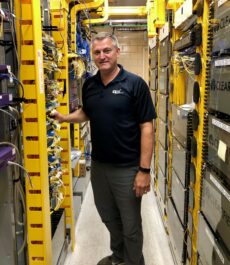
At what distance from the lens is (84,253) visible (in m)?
2.97

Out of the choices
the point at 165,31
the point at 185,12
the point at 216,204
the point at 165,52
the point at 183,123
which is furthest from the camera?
the point at 165,52

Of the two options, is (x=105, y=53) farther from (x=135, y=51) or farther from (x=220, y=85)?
(x=135, y=51)

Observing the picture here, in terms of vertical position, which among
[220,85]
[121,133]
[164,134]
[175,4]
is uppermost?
[175,4]

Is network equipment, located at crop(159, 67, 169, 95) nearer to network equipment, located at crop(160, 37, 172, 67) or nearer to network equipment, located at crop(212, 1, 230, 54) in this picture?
network equipment, located at crop(160, 37, 172, 67)

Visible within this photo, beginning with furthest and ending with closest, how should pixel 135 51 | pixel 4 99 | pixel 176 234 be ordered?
pixel 135 51
pixel 176 234
pixel 4 99

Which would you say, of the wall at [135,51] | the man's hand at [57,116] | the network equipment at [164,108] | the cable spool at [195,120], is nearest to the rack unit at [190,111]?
the cable spool at [195,120]

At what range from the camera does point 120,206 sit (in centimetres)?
233

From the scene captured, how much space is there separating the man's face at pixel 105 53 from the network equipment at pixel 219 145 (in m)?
0.80

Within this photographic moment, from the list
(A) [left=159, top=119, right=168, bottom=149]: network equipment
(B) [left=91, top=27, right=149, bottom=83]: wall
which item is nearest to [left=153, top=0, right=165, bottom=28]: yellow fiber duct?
(A) [left=159, top=119, right=168, bottom=149]: network equipment

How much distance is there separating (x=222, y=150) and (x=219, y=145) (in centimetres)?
6

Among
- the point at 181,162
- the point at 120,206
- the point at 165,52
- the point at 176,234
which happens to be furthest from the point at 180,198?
the point at 165,52

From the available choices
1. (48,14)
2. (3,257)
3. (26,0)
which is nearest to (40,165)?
(3,257)

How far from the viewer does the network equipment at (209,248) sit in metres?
1.54

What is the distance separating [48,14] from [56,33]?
0.17 metres
